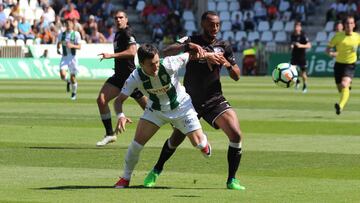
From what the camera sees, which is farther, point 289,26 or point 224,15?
point 224,15

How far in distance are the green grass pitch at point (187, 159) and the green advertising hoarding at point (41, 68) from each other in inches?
712

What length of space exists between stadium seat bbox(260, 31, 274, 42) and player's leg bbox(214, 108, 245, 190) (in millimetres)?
42453

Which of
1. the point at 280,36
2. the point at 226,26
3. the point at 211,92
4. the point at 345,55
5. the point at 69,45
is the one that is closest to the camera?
the point at 211,92

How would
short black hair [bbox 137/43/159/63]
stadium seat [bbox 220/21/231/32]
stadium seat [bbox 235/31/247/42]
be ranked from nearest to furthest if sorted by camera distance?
short black hair [bbox 137/43/159/63]
stadium seat [bbox 235/31/247/42]
stadium seat [bbox 220/21/231/32]

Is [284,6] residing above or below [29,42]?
above

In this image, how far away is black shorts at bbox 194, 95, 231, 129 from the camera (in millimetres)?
12477

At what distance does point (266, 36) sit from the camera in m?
54.7

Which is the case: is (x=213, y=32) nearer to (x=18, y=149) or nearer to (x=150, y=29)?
(x=18, y=149)

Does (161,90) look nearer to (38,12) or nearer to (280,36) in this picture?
(38,12)

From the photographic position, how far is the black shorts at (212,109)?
12.5 m

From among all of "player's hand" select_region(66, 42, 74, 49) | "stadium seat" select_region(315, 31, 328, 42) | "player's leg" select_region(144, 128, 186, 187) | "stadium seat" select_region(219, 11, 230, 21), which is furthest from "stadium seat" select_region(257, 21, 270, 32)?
"player's leg" select_region(144, 128, 186, 187)

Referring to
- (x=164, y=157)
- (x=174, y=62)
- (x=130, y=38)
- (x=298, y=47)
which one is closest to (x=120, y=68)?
(x=130, y=38)

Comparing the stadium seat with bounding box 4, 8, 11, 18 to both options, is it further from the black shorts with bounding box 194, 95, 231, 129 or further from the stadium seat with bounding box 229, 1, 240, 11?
the black shorts with bounding box 194, 95, 231, 129

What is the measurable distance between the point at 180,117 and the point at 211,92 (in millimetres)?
762
